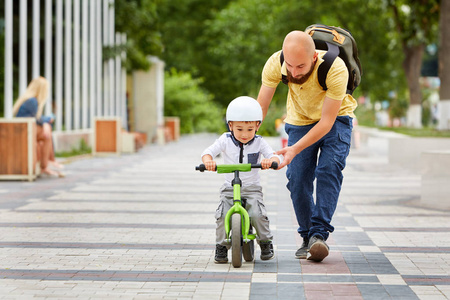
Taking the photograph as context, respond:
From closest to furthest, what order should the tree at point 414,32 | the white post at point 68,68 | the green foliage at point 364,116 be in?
the white post at point 68,68 → the tree at point 414,32 → the green foliage at point 364,116

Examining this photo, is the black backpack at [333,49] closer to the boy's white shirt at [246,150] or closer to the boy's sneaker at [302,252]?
the boy's white shirt at [246,150]

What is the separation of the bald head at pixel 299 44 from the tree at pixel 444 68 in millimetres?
15546

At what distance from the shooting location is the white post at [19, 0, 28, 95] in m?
18.0

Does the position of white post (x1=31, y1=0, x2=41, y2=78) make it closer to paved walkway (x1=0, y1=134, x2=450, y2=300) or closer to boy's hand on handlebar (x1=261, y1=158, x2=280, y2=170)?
paved walkway (x1=0, y1=134, x2=450, y2=300)

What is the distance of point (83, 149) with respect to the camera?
22.6 metres

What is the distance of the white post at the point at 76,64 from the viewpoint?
2300 centimetres

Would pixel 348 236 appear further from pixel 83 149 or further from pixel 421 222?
pixel 83 149

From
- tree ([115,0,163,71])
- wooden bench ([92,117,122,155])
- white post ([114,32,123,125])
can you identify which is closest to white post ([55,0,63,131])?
wooden bench ([92,117,122,155])

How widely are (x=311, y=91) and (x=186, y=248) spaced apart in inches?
69.8

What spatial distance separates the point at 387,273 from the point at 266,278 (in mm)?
867

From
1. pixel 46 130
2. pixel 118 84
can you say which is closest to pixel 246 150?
pixel 46 130

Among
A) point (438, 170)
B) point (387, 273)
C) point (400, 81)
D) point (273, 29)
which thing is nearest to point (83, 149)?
point (438, 170)

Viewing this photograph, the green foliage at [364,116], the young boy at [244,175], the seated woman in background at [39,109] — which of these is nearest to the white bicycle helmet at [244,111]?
the young boy at [244,175]

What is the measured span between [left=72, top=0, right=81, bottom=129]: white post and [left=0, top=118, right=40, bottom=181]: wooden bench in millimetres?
9505
